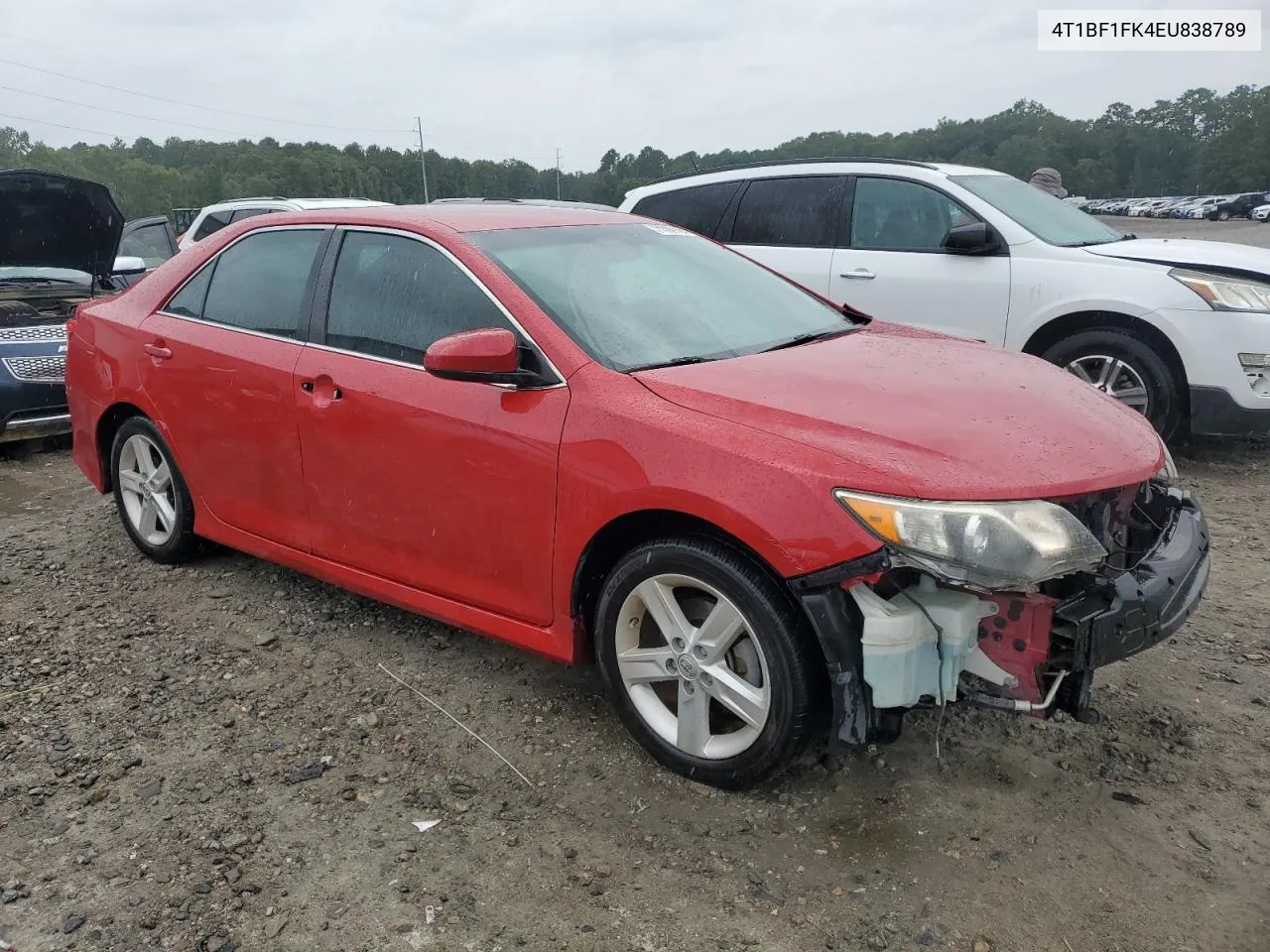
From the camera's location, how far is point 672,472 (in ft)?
8.49

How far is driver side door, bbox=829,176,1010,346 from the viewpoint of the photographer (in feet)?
20.0

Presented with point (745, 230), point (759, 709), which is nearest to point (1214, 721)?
point (759, 709)

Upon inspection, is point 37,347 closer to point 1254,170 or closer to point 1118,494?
point 1118,494

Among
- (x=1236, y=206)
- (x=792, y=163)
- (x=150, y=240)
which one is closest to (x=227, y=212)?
(x=150, y=240)

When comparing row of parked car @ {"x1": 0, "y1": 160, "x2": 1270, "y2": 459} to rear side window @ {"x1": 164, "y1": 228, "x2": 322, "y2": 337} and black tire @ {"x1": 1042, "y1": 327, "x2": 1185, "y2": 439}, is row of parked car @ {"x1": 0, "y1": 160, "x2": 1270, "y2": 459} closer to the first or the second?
black tire @ {"x1": 1042, "y1": 327, "x2": 1185, "y2": 439}

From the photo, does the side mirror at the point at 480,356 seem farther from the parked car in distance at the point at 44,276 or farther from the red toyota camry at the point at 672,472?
the parked car in distance at the point at 44,276

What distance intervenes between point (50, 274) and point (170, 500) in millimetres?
4519

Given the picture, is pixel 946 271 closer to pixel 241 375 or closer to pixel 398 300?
pixel 398 300

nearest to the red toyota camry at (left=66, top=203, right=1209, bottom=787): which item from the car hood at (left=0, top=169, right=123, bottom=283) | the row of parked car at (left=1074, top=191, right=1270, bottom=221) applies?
the car hood at (left=0, top=169, right=123, bottom=283)

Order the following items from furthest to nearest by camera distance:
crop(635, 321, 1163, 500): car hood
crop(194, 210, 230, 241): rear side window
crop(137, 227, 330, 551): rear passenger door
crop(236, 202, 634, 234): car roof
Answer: crop(194, 210, 230, 241): rear side window
crop(137, 227, 330, 551): rear passenger door
crop(236, 202, 634, 234): car roof
crop(635, 321, 1163, 500): car hood

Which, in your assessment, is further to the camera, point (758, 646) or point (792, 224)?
point (792, 224)

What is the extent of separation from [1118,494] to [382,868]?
2.10 m

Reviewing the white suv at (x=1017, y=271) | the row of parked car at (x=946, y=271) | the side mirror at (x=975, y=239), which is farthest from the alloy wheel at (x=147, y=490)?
the side mirror at (x=975, y=239)

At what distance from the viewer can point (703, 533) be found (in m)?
2.62
